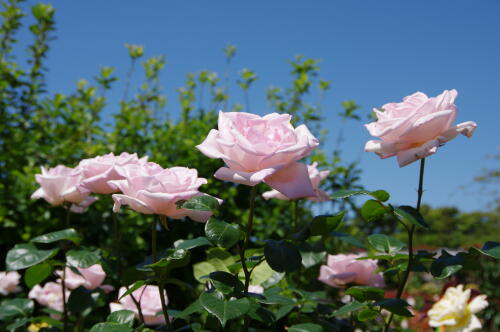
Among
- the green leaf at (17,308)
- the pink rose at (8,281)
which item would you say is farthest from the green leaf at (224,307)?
the pink rose at (8,281)

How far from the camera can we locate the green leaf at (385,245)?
117cm

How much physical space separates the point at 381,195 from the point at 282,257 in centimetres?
27

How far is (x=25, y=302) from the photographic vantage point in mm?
1548

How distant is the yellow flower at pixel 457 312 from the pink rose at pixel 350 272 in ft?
1.12

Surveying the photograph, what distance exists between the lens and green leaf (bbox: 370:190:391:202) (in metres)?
1.01

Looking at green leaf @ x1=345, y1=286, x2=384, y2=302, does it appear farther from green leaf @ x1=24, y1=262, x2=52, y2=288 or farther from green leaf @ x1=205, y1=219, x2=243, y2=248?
green leaf @ x1=24, y1=262, x2=52, y2=288

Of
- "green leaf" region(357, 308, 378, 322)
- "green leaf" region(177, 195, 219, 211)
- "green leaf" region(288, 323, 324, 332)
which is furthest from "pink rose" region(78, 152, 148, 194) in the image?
"green leaf" region(357, 308, 378, 322)

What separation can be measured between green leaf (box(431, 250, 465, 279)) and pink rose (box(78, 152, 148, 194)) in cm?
70

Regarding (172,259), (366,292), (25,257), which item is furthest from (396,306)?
(25,257)

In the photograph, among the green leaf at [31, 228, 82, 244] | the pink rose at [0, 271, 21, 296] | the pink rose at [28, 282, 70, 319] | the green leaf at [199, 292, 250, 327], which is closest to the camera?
the green leaf at [199, 292, 250, 327]

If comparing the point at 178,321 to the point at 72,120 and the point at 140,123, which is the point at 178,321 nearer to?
the point at 140,123

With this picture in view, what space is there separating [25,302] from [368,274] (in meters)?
1.11

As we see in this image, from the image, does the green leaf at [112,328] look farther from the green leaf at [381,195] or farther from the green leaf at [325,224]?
the green leaf at [381,195]

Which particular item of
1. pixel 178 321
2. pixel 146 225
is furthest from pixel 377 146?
pixel 146 225
